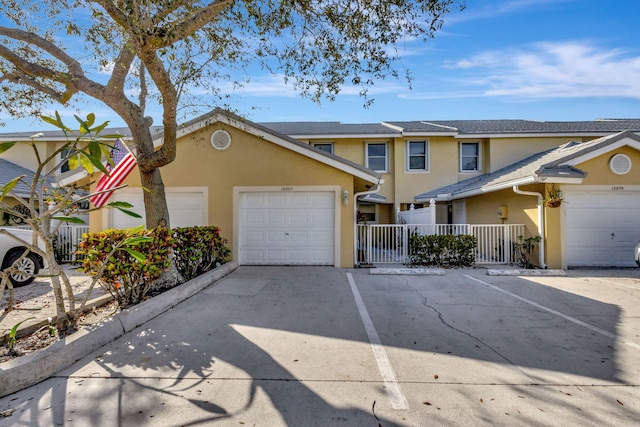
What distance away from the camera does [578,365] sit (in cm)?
333

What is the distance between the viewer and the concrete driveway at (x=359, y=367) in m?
2.51

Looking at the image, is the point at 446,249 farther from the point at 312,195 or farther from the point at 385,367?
the point at 385,367

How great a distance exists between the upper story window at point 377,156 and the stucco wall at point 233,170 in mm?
6483

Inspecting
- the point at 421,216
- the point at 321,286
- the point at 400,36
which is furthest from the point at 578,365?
the point at 421,216

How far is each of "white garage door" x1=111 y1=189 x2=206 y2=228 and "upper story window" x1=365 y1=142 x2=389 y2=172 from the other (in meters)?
8.82

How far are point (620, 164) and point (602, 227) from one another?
1945mm

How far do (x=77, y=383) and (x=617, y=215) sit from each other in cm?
1307

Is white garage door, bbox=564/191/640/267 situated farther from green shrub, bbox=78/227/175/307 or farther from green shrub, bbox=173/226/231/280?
green shrub, bbox=78/227/175/307

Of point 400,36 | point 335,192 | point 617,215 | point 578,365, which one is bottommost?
point 578,365

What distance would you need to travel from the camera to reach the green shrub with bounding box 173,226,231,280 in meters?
6.70

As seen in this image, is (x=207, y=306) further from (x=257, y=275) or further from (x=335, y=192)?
(x=335, y=192)

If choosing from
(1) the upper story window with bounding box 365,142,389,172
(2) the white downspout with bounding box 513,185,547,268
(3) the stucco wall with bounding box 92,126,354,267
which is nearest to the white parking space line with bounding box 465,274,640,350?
(2) the white downspout with bounding box 513,185,547,268

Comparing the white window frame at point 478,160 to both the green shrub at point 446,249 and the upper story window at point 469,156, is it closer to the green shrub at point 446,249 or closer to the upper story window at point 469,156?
the upper story window at point 469,156

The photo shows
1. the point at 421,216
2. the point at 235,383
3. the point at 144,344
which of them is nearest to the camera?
the point at 235,383
